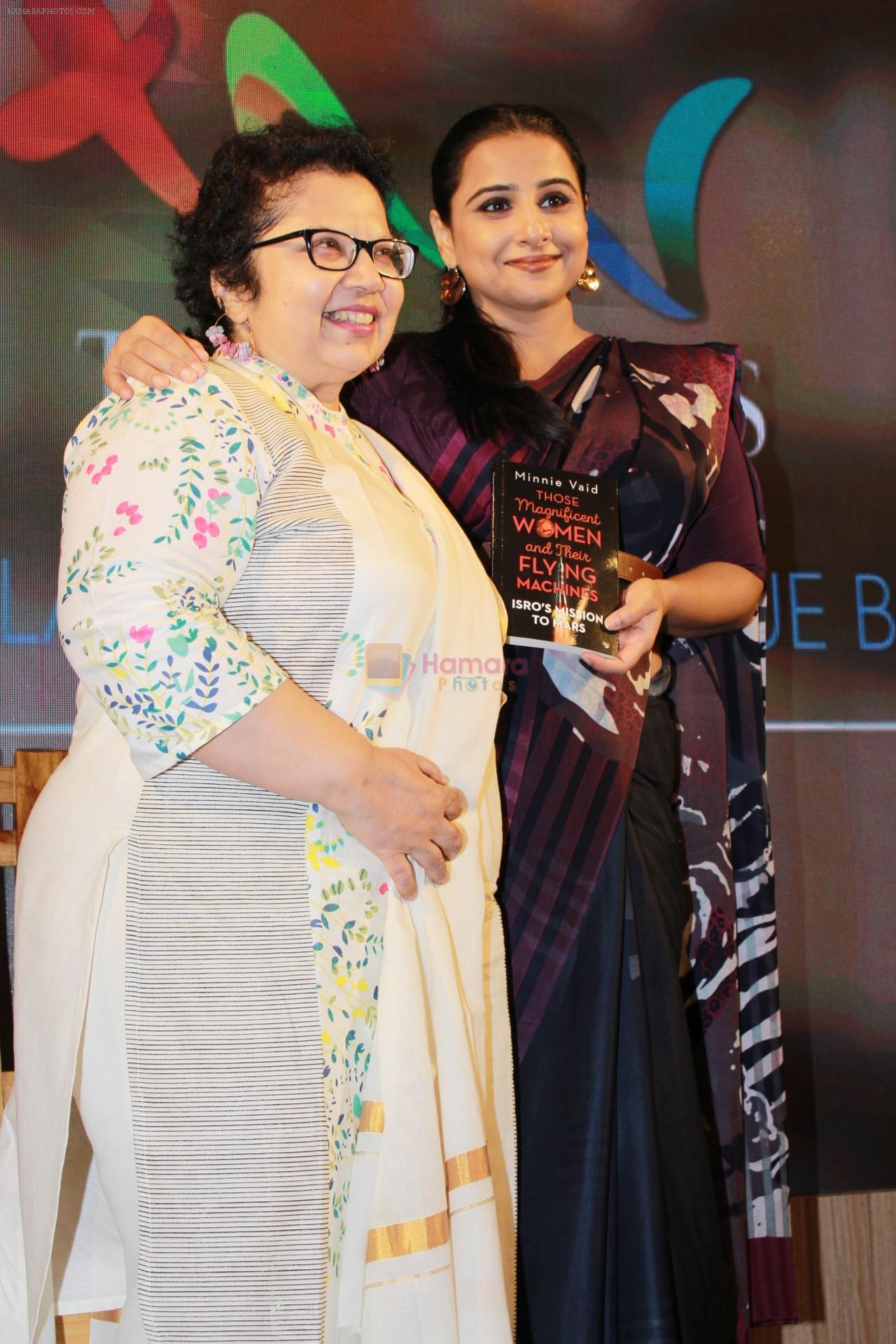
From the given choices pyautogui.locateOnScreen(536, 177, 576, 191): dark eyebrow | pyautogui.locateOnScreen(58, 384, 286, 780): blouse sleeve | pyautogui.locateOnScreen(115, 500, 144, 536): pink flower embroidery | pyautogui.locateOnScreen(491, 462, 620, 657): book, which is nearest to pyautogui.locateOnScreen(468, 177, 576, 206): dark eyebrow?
pyautogui.locateOnScreen(536, 177, 576, 191): dark eyebrow

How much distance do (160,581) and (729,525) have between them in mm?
915

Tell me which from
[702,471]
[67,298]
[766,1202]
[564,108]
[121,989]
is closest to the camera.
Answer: [121,989]

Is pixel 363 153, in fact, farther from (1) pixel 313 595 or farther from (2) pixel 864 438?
(2) pixel 864 438

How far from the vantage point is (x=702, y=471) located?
63.9 inches

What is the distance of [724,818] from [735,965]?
192mm

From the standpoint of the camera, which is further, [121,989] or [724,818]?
[724,818]

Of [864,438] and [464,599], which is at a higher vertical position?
[864,438]

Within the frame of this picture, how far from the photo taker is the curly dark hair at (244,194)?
1.25 meters

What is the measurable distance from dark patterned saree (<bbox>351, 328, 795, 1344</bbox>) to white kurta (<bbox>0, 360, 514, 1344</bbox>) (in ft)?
0.79

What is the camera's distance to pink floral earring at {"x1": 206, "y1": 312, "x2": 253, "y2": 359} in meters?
1.25

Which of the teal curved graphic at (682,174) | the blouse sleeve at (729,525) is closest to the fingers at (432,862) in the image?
the blouse sleeve at (729,525)

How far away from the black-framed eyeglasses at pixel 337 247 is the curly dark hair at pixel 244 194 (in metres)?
0.03

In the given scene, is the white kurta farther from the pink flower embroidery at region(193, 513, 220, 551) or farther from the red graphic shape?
the red graphic shape

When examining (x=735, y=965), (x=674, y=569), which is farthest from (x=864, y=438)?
(x=735, y=965)
